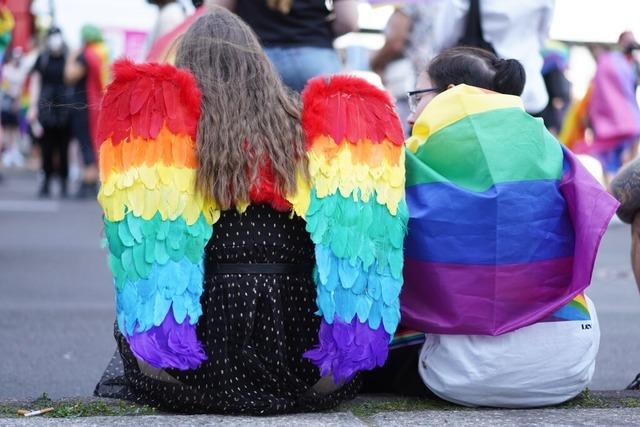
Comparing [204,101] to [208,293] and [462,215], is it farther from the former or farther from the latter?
[462,215]

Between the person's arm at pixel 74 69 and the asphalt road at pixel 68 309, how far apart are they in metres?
2.41

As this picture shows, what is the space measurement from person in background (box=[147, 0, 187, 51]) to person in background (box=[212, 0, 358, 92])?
87 centimetres

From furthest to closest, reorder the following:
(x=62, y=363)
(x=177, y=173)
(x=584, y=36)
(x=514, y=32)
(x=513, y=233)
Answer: (x=584, y=36) → (x=514, y=32) → (x=62, y=363) → (x=513, y=233) → (x=177, y=173)

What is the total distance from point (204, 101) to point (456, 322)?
80cm

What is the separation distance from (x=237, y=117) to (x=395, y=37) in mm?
5123

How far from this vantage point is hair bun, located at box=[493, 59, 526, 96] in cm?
329

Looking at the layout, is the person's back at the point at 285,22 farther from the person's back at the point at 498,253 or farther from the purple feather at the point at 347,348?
the purple feather at the point at 347,348

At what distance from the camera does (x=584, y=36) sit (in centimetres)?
1542

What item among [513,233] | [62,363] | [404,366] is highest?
[513,233]

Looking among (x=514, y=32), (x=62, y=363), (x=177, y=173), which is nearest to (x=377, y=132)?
(x=177, y=173)

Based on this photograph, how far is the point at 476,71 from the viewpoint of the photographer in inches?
133

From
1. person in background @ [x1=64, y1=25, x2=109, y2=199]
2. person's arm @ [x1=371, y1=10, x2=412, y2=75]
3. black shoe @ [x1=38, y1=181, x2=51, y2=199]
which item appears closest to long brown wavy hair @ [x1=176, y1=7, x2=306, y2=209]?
person's arm @ [x1=371, y1=10, x2=412, y2=75]

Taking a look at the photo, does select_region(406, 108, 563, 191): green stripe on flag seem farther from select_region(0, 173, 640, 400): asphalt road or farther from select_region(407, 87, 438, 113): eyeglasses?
select_region(0, 173, 640, 400): asphalt road

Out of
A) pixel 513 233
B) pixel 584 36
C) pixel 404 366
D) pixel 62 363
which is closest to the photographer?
pixel 513 233
